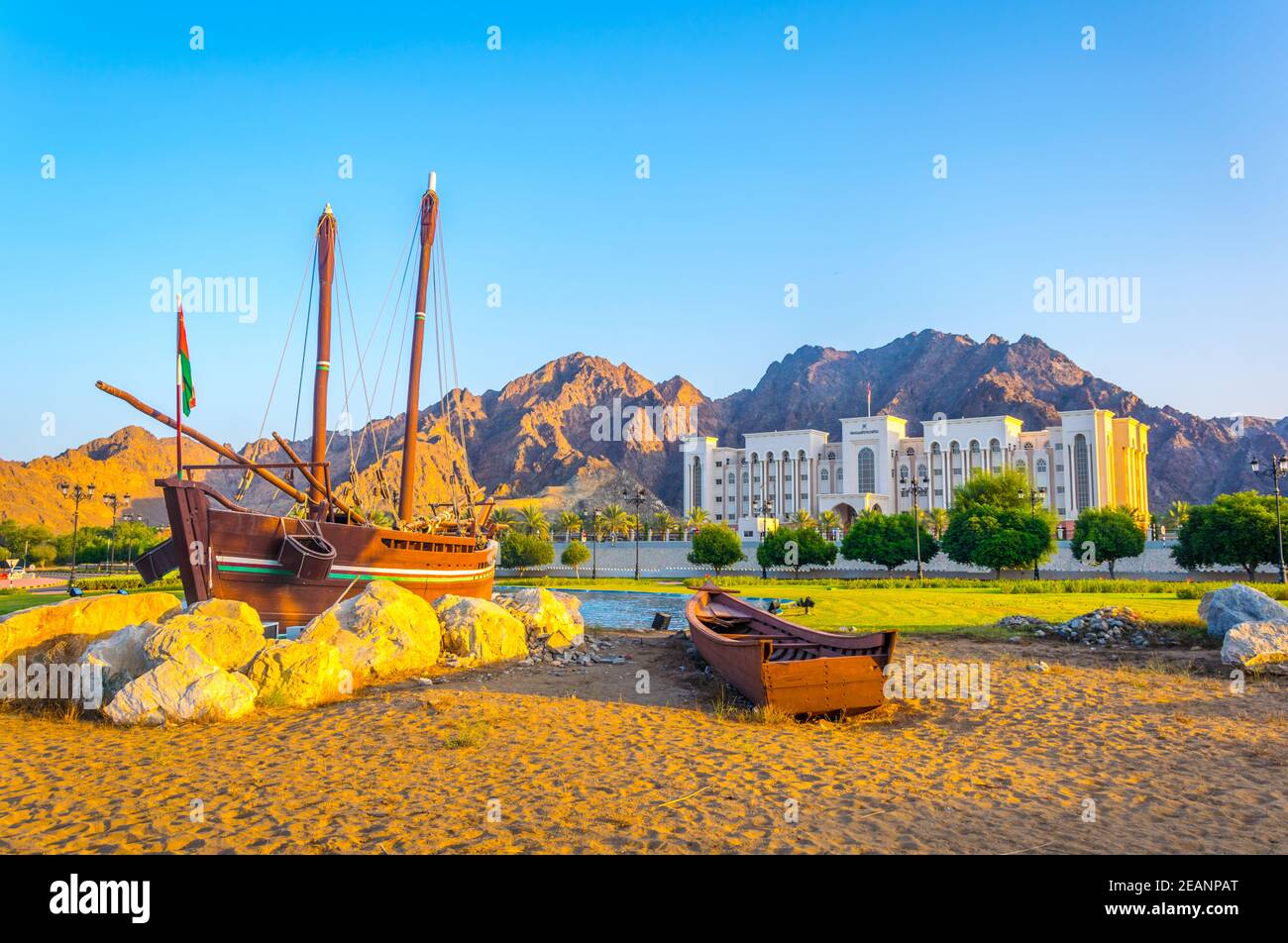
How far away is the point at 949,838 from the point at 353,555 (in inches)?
1176

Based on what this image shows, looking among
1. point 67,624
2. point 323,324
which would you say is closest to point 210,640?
point 67,624

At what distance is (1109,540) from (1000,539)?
13570 millimetres

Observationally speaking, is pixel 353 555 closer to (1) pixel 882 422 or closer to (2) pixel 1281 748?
(2) pixel 1281 748

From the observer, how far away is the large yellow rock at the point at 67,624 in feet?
47.2

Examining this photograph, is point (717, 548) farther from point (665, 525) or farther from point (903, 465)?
point (903, 465)

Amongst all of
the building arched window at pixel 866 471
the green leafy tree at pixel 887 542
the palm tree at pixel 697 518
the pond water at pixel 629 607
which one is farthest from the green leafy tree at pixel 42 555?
the building arched window at pixel 866 471

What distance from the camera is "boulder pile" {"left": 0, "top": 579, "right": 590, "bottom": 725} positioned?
12188 mm

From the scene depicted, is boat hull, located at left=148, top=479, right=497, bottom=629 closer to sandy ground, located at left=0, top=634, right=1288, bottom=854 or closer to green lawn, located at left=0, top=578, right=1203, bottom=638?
green lawn, located at left=0, top=578, right=1203, bottom=638

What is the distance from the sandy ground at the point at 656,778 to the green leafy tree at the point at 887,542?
205 ft

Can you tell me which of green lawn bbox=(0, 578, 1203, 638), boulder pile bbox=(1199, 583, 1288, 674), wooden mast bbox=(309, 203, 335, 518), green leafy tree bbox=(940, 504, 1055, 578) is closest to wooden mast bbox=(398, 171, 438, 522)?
wooden mast bbox=(309, 203, 335, 518)

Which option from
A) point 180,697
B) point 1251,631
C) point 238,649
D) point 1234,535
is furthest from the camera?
point 1234,535

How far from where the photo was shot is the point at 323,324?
41562mm
